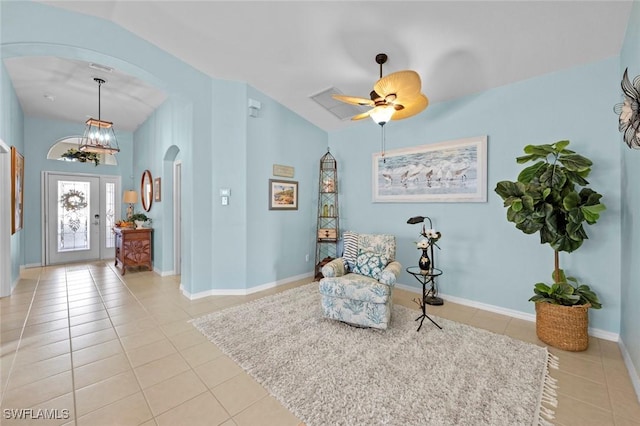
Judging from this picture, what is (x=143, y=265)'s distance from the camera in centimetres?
541

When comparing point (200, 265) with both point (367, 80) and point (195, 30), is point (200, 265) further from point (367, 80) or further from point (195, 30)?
point (367, 80)

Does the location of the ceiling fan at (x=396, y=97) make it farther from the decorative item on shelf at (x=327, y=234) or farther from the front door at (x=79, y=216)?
the front door at (x=79, y=216)

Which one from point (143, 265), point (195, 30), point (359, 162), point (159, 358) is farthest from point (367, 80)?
point (143, 265)

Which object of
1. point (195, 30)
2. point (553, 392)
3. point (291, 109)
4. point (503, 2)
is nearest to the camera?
point (553, 392)

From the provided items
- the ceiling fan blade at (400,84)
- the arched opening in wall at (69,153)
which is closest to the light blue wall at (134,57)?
the ceiling fan blade at (400,84)

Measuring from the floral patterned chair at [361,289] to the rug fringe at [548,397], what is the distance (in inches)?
48.8

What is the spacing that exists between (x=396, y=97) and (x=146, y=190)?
224 inches

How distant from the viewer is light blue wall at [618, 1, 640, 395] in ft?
6.59

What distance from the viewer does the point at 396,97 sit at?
2428 mm

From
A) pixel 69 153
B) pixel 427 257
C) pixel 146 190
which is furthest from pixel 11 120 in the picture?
pixel 427 257

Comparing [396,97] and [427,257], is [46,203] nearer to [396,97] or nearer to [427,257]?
[396,97]

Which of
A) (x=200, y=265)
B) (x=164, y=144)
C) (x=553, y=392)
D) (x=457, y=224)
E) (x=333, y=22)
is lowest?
(x=553, y=392)

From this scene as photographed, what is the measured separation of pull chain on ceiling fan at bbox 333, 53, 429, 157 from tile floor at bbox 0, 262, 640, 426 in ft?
7.99

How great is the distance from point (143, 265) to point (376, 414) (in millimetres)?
5449
